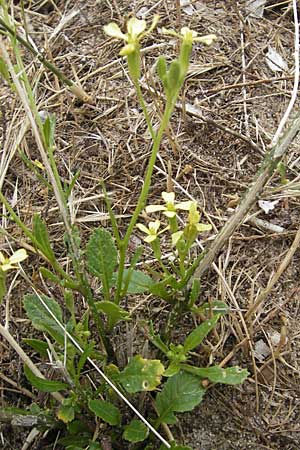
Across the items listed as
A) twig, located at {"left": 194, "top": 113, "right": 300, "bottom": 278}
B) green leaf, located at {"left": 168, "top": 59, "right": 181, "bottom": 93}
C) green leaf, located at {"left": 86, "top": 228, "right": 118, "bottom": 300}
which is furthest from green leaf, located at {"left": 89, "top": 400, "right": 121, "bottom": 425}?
green leaf, located at {"left": 168, "top": 59, "right": 181, "bottom": 93}

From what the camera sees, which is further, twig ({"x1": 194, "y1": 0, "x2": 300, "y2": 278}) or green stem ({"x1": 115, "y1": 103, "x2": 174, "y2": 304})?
twig ({"x1": 194, "y1": 0, "x2": 300, "y2": 278})

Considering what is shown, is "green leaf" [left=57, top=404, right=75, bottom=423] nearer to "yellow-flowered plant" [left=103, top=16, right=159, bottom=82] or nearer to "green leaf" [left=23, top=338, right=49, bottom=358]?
"green leaf" [left=23, top=338, right=49, bottom=358]

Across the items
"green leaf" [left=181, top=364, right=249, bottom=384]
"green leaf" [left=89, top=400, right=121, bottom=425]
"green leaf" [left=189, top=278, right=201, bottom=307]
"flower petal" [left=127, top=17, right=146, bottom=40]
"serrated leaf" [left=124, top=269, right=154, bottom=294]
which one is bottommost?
"green leaf" [left=181, top=364, right=249, bottom=384]

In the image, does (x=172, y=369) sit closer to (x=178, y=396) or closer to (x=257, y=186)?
(x=178, y=396)

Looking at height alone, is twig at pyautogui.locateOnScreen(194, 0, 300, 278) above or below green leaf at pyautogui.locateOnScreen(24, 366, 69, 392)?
above

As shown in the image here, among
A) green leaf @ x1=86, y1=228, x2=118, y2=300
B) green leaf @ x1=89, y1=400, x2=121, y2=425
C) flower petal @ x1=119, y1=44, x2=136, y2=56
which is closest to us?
flower petal @ x1=119, y1=44, x2=136, y2=56

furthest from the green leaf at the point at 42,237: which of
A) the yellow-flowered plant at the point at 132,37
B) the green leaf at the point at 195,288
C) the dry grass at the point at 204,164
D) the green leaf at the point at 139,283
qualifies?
the yellow-flowered plant at the point at 132,37

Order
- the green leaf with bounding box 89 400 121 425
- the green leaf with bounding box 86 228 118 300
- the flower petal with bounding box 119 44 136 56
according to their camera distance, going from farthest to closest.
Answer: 1. the green leaf with bounding box 86 228 118 300
2. the green leaf with bounding box 89 400 121 425
3. the flower petal with bounding box 119 44 136 56

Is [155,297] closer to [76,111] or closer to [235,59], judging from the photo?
[76,111]

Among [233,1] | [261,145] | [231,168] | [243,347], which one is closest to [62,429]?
[243,347]
